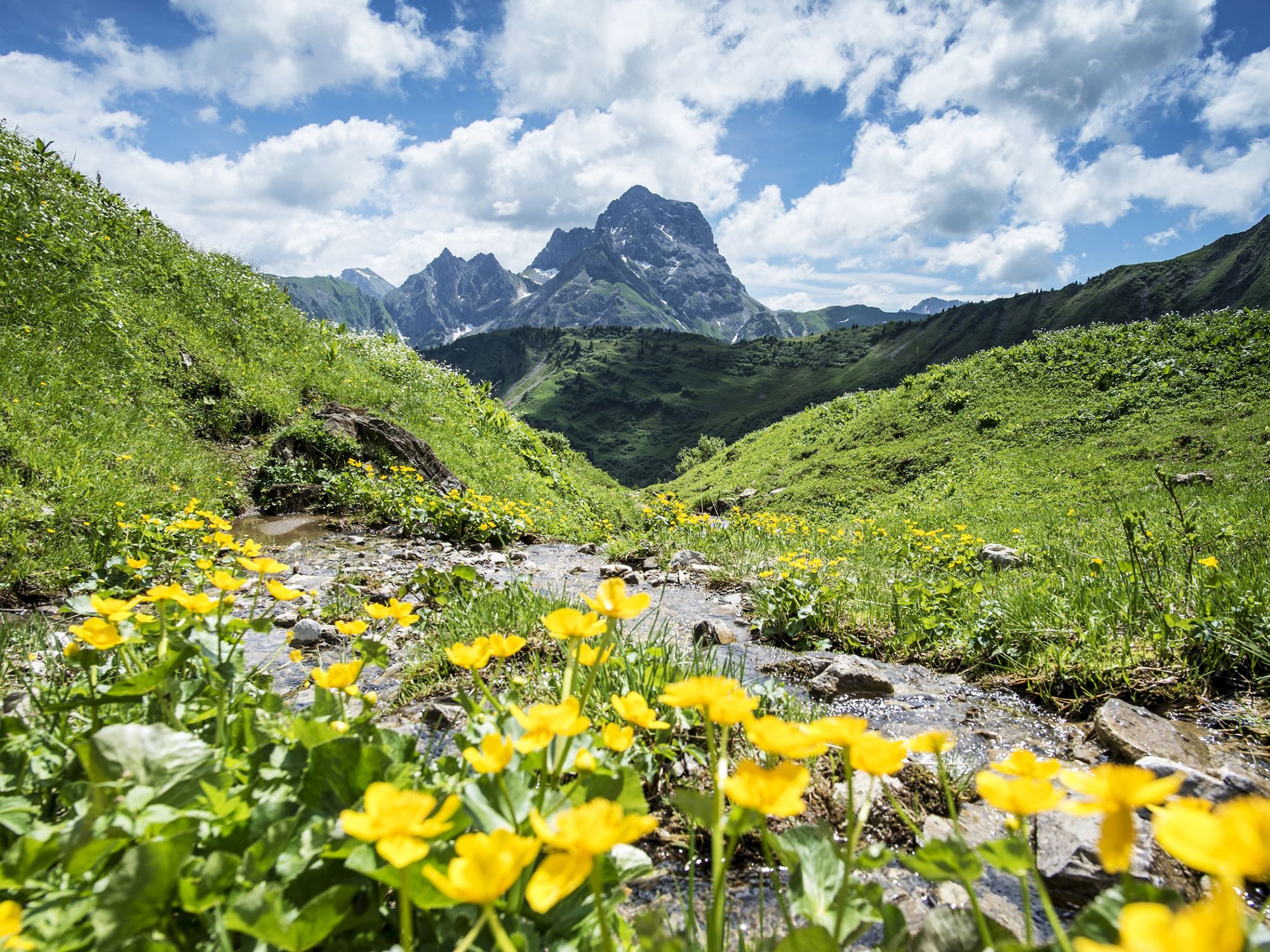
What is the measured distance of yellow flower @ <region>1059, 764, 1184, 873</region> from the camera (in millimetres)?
685

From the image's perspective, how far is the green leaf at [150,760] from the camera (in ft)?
3.73

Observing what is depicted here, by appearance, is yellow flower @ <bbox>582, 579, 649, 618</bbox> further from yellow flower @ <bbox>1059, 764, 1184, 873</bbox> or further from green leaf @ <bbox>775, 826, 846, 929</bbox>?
yellow flower @ <bbox>1059, 764, 1184, 873</bbox>

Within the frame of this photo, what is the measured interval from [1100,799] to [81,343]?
11.1 metres

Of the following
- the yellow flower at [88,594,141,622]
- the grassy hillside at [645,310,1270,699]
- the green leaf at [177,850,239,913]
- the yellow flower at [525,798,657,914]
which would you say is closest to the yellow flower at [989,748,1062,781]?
the yellow flower at [525,798,657,914]

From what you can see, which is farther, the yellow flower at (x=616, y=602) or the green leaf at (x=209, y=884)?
the yellow flower at (x=616, y=602)

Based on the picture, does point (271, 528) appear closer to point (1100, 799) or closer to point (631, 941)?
point (631, 941)

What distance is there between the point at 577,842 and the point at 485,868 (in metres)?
0.11

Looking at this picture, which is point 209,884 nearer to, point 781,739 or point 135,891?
point 135,891

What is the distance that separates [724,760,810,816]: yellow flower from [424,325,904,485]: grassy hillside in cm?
12573

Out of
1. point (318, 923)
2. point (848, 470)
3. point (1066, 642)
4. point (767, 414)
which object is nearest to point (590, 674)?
point (318, 923)

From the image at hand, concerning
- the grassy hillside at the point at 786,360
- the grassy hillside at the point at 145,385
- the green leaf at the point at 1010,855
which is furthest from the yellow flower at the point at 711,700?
the grassy hillside at the point at 786,360

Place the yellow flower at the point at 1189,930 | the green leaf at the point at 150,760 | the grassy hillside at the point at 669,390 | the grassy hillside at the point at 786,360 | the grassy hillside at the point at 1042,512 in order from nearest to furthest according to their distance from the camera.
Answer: the yellow flower at the point at 1189,930 < the green leaf at the point at 150,760 < the grassy hillside at the point at 1042,512 < the grassy hillside at the point at 786,360 < the grassy hillside at the point at 669,390

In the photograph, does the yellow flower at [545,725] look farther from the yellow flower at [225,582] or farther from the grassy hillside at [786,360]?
the grassy hillside at [786,360]

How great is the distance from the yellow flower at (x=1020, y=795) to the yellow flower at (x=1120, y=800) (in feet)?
0.13
